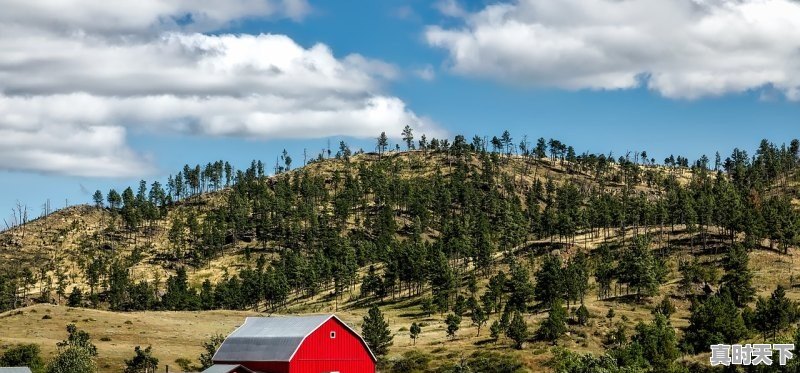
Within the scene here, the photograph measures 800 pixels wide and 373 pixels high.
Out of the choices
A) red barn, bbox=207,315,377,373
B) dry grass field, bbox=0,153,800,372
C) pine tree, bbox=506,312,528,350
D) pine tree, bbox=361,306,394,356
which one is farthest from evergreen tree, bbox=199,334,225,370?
pine tree, bbox=506,312,528,350

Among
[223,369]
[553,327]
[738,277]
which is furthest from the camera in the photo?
[738,277]

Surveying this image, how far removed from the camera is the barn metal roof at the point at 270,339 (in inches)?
2876

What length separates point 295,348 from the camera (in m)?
72.2

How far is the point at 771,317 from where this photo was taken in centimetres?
10938

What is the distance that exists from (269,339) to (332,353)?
5.94 metres

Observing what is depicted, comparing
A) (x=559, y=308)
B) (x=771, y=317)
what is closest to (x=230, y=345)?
(x=559, y=308)

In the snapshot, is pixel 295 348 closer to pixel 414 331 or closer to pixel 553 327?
pixel 553 327

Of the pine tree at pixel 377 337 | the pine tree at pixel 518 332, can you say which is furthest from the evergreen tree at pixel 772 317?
the pine tree at pixel 377 337

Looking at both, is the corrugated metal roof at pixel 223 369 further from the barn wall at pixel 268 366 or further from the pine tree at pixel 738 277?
the pine tree at pixel 738 277

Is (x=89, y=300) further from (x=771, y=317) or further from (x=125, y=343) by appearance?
(x=771, y=317)

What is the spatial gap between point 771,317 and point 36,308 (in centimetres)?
11929

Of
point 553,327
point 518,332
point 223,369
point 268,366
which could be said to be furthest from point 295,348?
point 553,327

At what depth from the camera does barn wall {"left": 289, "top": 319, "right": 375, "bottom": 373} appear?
73250 millimetres

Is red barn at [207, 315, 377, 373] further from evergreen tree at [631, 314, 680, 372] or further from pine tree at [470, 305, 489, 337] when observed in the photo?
pine tree at [470, 305, 489, 337]
